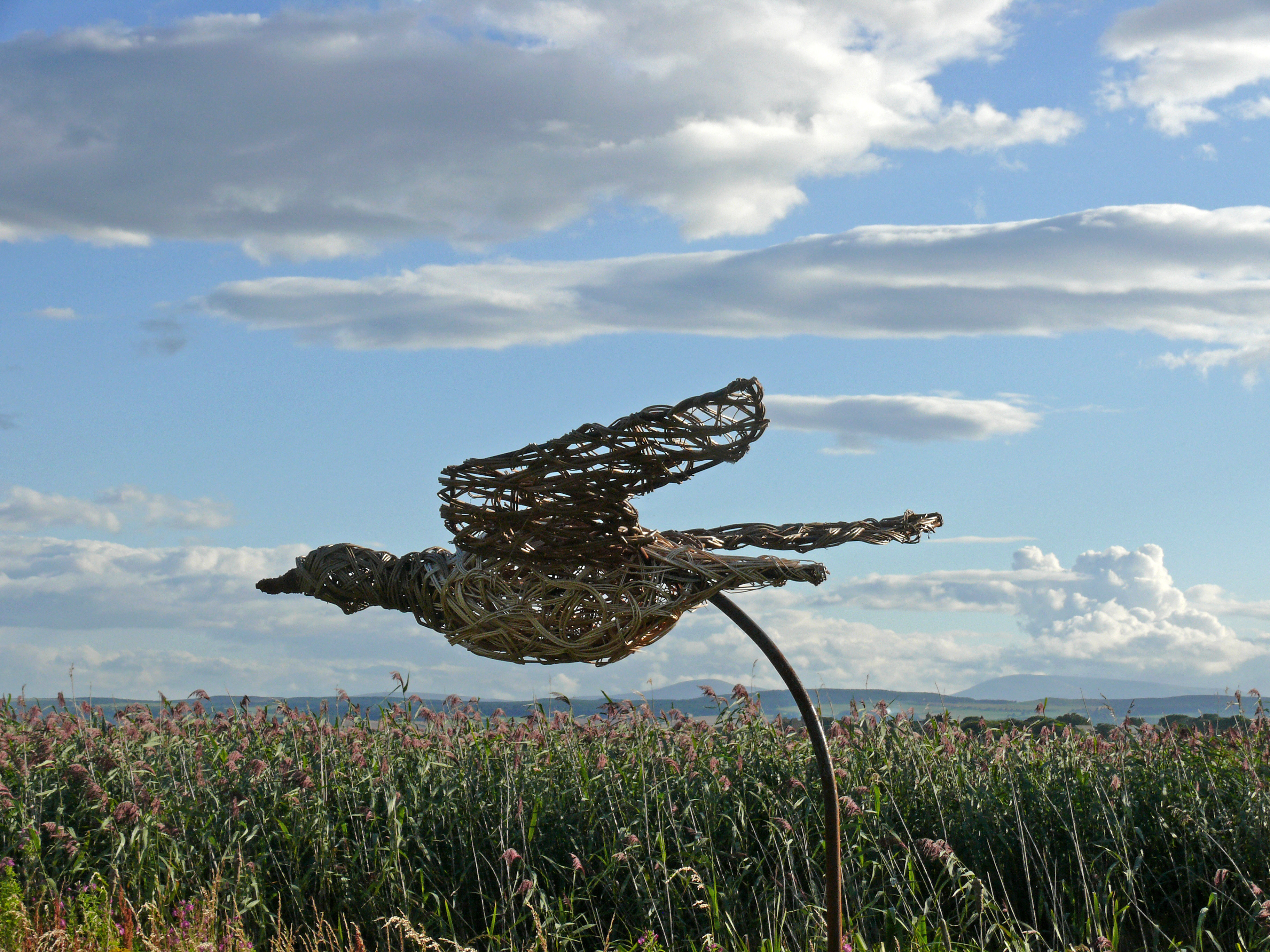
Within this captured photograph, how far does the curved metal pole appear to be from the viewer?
2818 mm

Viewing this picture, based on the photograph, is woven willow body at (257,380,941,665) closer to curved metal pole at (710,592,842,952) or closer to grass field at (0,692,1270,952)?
curved metal pole at (710,592,842,952)

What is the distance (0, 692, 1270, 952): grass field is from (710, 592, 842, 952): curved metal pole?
0.72m

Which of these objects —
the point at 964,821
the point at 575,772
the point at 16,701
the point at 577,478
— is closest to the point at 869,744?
the point at 964,821

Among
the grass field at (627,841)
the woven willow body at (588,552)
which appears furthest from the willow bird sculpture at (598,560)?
the grass field at (627,841)

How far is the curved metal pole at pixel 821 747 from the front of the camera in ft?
9.25

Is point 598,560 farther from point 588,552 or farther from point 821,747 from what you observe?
point 821,747

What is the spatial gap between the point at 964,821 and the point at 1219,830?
1.04m

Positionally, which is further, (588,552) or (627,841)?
(627,841)

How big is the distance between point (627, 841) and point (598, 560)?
1.80 metres

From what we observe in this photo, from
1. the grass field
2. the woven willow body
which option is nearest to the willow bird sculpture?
the woven willow body

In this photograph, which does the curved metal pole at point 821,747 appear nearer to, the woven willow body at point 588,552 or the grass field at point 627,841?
the woven willow body at point 588,552

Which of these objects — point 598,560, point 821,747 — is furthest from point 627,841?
point 598,560

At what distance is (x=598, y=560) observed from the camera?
2826 millimetres

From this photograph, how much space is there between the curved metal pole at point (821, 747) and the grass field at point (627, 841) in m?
0.72
